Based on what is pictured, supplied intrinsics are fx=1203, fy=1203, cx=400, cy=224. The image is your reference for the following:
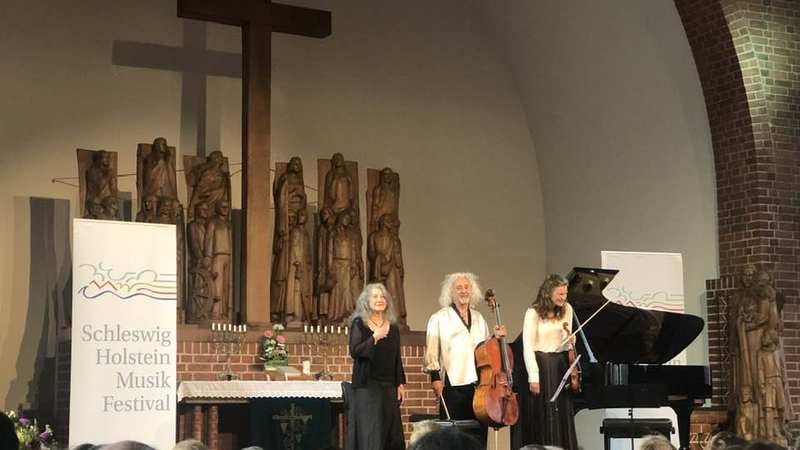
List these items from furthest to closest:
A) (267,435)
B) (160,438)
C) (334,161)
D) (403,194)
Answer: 1. (403,194)
2. (334,161)
3. (267,435)
4. (160,438)

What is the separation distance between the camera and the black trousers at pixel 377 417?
284 inches

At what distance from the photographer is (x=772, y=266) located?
1070cm

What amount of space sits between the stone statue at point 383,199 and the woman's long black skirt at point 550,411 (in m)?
4.05

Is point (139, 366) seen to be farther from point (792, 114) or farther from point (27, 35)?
point (792, 114)

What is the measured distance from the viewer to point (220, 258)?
10906 millimetres

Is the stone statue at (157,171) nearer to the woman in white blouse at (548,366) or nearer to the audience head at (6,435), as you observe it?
the woman in white blouse at (548,366)

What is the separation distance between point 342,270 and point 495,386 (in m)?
4.07

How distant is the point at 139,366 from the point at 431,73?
5.95 meters

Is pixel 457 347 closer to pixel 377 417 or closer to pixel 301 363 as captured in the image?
pixel 377 417

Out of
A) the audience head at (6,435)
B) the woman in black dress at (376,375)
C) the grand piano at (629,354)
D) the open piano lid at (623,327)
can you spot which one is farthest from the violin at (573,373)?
the audience head at (6,435)

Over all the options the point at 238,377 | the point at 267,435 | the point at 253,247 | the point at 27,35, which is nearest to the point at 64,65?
the point at 27,35

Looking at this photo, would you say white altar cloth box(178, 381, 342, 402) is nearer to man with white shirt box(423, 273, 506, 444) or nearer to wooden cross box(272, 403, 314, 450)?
wooden cross box(272, 403, 314, 450)


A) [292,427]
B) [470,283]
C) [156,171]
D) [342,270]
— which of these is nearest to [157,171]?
[156,171]

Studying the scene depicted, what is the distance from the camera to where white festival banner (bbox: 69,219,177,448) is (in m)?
8.41
